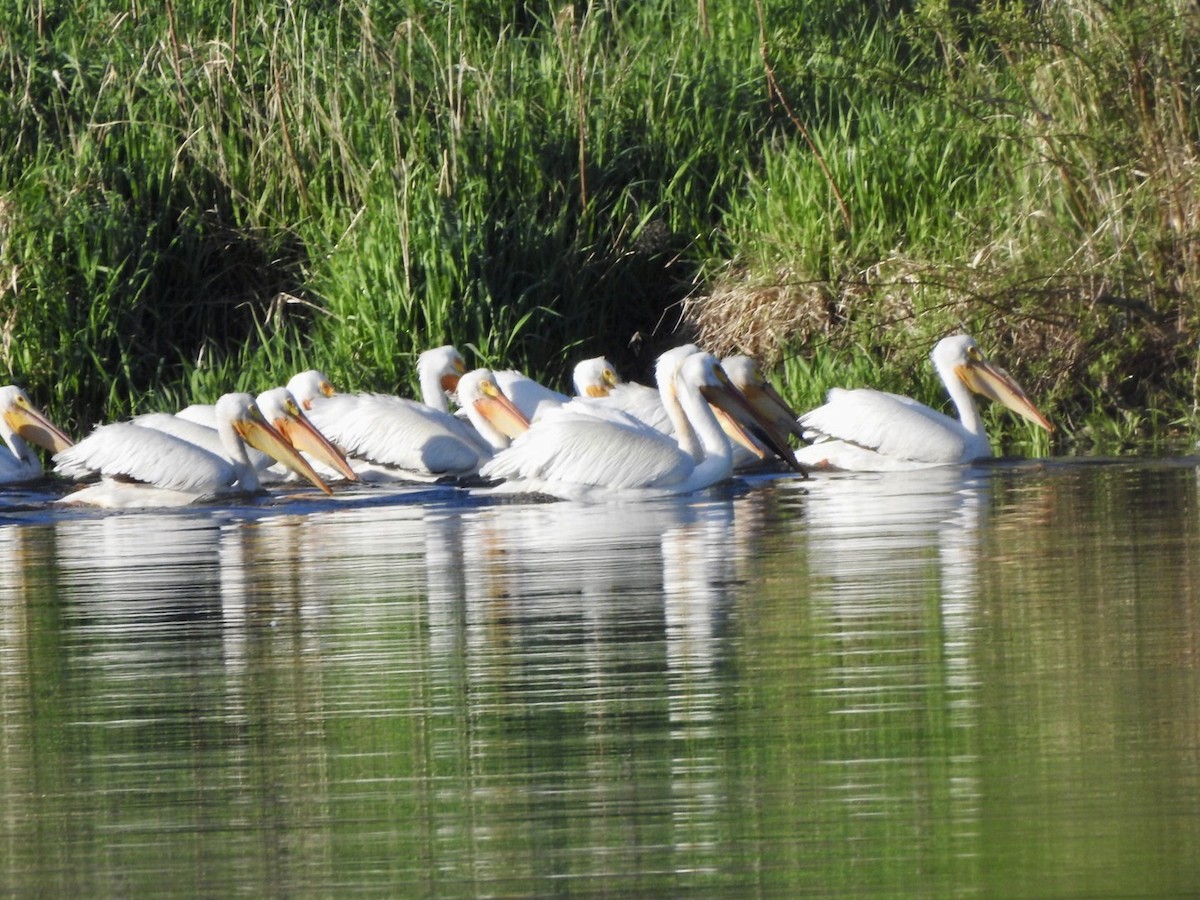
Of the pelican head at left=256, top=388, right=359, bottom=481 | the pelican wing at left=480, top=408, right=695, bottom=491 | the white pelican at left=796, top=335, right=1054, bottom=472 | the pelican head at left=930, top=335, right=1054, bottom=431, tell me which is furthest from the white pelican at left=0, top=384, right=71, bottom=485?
the pelican head at left=930, top=335, right=1054, bottom=431

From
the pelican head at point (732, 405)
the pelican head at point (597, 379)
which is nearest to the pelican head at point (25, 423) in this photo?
the pelican head at point (597, 379)

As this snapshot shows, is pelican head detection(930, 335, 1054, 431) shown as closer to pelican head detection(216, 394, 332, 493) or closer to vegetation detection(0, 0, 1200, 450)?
vegetation detection(0, 0, 1200, 450)

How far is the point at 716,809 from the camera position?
10.6 feet

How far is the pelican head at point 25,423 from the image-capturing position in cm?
1092

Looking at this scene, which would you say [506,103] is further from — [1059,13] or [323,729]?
[323,729]

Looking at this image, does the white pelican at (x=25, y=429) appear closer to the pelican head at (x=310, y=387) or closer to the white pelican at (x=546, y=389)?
the pelican head at (x=310, y=387)

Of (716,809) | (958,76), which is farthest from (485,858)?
(958,76)

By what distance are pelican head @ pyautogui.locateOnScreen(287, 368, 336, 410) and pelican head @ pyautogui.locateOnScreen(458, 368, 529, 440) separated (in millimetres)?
835

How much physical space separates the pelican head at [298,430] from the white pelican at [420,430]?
0.16 metres

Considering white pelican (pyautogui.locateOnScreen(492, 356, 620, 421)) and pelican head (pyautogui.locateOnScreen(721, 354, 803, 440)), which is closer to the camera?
pelican head (pyautogui.locateOnScreen(721, 354, 803, 440))

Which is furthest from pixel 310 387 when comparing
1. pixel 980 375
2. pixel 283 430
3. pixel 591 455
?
pixel 980 375

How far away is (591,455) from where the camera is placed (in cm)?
892

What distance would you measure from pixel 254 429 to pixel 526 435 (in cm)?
147

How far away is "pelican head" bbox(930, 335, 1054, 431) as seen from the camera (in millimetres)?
10234
